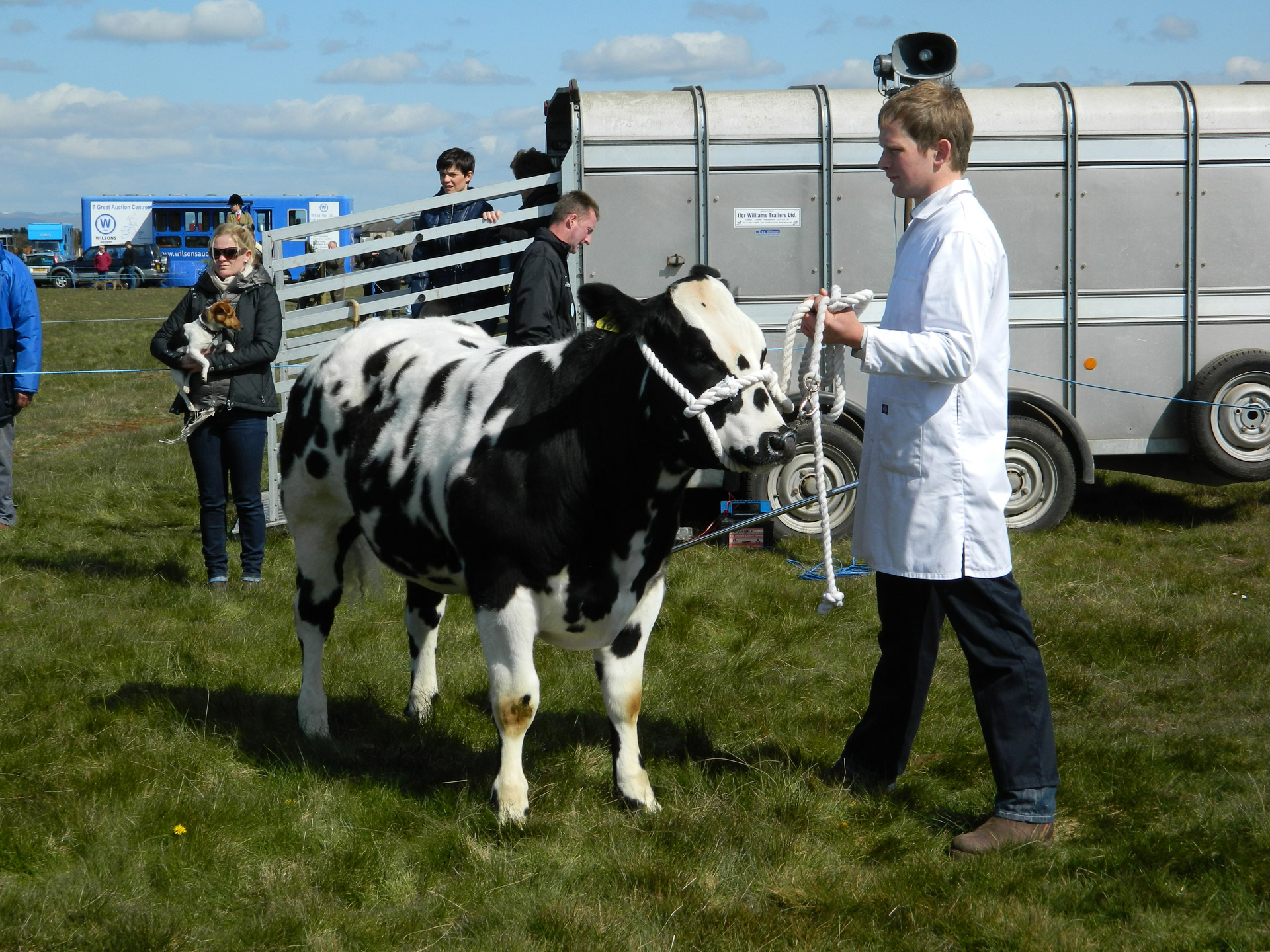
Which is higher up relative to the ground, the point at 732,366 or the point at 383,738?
the point at 732,366

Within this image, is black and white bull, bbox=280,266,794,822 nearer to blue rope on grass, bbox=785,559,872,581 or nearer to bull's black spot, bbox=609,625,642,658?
bull's black spot, bbox=609,625,642,658

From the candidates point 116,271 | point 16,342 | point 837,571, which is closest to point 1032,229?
point 837,571

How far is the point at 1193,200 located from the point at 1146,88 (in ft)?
2.95

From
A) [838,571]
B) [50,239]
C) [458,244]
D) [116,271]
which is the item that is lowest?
[838,571]

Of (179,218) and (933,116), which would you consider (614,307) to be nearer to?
(933,116)

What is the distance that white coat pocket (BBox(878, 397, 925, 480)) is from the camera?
362 centimetres

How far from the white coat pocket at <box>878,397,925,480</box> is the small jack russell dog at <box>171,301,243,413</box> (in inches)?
182

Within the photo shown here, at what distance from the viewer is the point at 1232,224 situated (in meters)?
8.61

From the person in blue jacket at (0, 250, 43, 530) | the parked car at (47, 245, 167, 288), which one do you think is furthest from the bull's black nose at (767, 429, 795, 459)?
the parked car at (47, 245, 167, 288)

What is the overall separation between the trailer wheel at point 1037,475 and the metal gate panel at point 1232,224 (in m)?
1.63

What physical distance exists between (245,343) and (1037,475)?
5.49 meters

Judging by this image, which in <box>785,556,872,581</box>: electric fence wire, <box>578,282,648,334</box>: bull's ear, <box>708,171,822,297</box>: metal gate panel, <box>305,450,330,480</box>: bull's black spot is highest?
<box>708,171,822,297</box>: metal gate panel

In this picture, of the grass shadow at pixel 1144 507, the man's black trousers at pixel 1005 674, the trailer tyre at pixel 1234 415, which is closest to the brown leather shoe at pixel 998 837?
the man's black trousers at pixel 1005 674

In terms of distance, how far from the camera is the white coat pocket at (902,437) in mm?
3621
